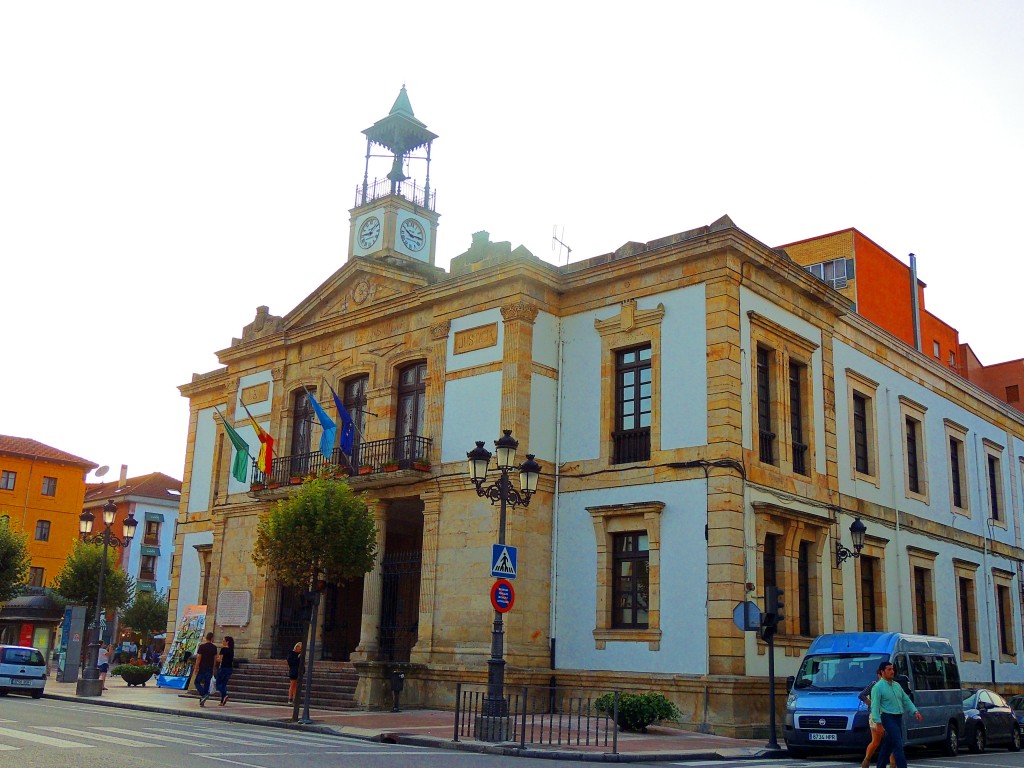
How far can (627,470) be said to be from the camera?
21797mm

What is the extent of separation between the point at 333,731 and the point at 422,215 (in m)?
18.4

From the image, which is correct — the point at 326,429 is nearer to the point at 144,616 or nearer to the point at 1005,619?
the point at 1005,619

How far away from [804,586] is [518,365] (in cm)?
779

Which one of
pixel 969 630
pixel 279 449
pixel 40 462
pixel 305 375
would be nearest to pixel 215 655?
pixel 279 449

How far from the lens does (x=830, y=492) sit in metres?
23.4

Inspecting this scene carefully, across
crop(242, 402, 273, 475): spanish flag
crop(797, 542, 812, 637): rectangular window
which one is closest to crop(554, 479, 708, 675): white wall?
crop(797, 542, 812, 637): rectangular window

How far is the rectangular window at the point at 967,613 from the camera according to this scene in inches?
1107

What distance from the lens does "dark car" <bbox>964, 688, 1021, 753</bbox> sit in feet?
61.7

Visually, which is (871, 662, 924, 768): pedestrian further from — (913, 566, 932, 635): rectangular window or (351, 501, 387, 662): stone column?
(913, 566, 932, 635): rectangular window

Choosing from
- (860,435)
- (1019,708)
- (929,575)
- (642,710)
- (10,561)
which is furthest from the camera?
(10,561)

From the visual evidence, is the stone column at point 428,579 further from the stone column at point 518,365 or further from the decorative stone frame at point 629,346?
the decorative stone frame at point 629,346

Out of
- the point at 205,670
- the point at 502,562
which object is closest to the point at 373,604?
the point at 205,670

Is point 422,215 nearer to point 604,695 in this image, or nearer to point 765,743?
point 604,695

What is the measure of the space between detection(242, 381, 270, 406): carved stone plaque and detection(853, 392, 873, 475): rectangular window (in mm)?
16089
